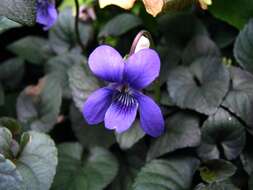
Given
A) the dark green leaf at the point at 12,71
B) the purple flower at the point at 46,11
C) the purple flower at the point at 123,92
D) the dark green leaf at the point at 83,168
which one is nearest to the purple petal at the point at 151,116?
the purple flower at the point at 123,92

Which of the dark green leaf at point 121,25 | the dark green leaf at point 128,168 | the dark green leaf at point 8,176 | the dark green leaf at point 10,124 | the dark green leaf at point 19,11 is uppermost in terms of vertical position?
the dark green leaf at point 19,11

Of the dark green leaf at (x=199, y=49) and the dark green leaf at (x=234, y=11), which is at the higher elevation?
the dark green leaf at (x=234, y=11)

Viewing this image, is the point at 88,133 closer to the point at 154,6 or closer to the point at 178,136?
the point at 178,136

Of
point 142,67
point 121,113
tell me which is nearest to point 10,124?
point 121,113

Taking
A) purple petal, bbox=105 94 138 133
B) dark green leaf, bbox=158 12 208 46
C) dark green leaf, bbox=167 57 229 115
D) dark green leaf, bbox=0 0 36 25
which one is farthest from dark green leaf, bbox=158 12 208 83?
dark green leaf, bbox=0 0 36 25

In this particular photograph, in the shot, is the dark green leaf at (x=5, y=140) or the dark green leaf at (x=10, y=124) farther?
the dark green leaf at (x=10, y=124)

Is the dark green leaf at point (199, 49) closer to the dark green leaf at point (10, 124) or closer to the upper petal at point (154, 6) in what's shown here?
the upper petal at point (154, 6)

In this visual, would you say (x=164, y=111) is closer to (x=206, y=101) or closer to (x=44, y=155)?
(x=206, y=101)
